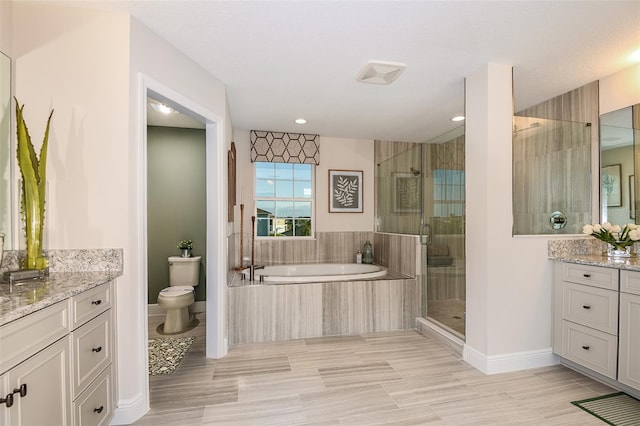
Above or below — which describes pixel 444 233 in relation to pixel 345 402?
above

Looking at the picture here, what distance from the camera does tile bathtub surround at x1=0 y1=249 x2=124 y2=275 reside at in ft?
5.72

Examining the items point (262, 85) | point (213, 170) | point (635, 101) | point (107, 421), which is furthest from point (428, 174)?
point (107, 421)

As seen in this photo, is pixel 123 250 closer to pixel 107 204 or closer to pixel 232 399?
pixel 107 204

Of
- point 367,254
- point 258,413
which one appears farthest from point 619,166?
point 258,413

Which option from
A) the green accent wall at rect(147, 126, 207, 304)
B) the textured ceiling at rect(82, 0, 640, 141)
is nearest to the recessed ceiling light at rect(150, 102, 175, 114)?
the green accent wall at rect(147, 126, 207, 304)

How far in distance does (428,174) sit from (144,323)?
3.12 metres

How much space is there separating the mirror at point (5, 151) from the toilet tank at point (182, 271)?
2049mm

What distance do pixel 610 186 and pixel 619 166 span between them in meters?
0.17

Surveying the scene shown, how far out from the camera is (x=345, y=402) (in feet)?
6.73

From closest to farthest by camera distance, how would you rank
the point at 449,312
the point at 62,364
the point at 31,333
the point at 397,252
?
the point at 31,333 → the point at 62,364 → the point at 449,312 → the point at 397,252

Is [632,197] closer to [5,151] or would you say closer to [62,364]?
[62,364]

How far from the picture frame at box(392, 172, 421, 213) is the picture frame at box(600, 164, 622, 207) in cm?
164

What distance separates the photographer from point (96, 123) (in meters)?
1.78

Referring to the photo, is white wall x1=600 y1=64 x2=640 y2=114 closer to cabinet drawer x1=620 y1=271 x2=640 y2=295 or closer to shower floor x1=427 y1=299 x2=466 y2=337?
cabinet drawer x1=620 y1=271 x2=640 y2=295
